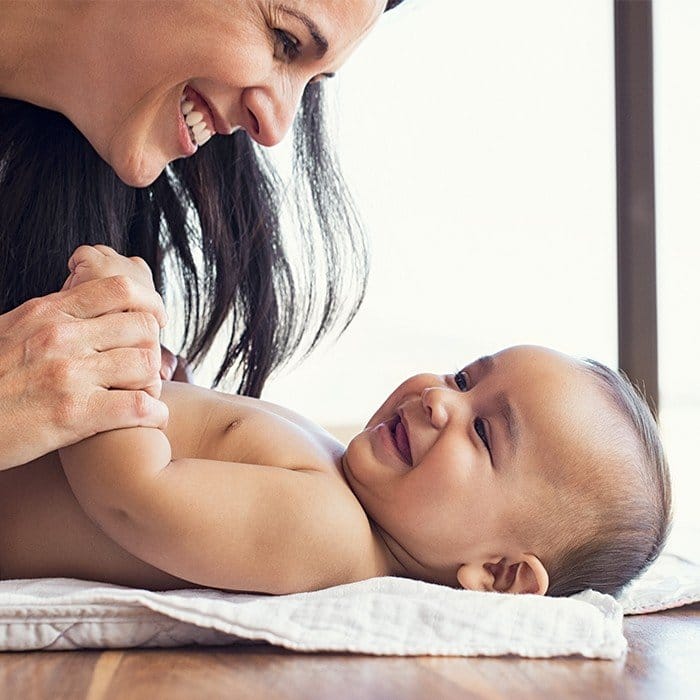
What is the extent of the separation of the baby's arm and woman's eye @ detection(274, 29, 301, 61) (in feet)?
2.00

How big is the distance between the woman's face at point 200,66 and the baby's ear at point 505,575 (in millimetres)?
663

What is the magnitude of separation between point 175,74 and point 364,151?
8.56 ft

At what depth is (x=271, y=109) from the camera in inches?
60.0

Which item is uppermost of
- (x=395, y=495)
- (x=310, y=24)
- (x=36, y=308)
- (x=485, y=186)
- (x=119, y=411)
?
(x=485, y=186)

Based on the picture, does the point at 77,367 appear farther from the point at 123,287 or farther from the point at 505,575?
the point at 505,575

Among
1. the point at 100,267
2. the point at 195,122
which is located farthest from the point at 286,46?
the point at 100,267

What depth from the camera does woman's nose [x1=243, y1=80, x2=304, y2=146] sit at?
152 cm

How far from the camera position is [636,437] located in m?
1.33

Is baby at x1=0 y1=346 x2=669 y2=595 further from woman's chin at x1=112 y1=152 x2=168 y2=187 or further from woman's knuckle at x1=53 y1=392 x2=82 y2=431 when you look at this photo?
woman's chin at x1=112 y1=152 x2=168 y2=187

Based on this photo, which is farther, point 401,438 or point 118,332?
point 401,438

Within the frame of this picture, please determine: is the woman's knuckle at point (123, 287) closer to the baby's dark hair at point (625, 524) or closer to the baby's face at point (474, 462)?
the baby's face at point (474, 462)

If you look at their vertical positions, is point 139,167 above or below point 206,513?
above

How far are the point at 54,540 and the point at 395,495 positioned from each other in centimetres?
39

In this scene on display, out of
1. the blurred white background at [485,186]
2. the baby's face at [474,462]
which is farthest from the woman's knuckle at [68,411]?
the blurred white background at [485,186]
